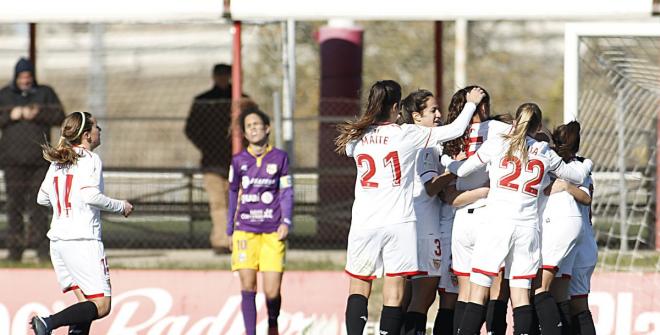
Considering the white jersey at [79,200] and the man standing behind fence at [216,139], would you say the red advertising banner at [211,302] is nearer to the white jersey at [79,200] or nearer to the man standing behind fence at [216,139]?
the white jersey at [79,200]

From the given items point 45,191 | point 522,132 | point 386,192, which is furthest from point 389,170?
point 45,191

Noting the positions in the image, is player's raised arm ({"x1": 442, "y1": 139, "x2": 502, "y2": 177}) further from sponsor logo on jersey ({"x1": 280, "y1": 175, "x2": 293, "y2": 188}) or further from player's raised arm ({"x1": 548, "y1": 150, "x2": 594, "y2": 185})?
sponsor logo on jersey ({"x1": 280, "y1": 175, "x2": 293, "y2": 188})

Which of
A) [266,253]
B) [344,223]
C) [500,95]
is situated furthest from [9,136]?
[500,95]

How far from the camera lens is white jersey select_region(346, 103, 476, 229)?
7992 millimetres

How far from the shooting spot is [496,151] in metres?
8.02

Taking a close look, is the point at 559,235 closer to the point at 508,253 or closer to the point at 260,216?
the point at 508,253

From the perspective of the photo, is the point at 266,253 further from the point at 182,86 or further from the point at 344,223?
the point at 182,86

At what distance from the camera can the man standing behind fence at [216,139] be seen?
13.8 meters

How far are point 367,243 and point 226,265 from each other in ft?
16.9

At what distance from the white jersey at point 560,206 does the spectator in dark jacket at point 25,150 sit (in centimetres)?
651

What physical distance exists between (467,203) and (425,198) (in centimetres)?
31

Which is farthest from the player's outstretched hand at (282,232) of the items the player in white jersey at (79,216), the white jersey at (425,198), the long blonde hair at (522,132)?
the long blonde hair at (522,132)

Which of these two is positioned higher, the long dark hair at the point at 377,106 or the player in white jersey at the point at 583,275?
the long dark hair at the point at 377,106

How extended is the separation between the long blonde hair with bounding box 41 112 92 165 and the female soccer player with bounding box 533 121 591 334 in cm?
307
